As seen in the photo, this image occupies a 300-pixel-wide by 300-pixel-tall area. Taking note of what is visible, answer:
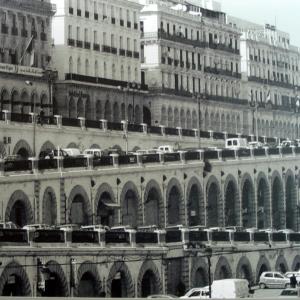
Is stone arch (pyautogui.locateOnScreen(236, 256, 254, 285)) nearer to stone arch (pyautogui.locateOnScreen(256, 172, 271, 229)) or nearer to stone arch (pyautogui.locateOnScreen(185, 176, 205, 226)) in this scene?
stone arch (pyautogui.locateOnScreen(256, 172, 271, 229))

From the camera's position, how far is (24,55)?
2289 cm

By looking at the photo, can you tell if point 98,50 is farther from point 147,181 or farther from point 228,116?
point 147,181

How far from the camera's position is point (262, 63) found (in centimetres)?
1321

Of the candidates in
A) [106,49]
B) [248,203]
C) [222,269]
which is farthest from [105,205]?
[106,49]

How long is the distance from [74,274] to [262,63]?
10.9ft

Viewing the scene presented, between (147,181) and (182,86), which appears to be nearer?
(147,181)

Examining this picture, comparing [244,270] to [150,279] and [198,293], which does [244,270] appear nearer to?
[150,279]

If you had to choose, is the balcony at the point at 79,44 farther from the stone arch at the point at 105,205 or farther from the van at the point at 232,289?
the van at the point at 232,289

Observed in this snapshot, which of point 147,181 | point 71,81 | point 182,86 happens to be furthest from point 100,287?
point 71,81

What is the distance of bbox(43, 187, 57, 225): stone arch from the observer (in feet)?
44.9

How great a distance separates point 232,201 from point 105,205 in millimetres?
1875

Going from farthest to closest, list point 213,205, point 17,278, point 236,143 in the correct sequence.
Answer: point 236,143, point 213,205, point 17,278

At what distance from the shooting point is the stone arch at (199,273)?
10398mm

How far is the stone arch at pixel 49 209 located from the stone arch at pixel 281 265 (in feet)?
8.67
